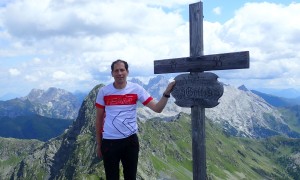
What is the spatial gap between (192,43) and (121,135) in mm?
4398

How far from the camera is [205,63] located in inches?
517

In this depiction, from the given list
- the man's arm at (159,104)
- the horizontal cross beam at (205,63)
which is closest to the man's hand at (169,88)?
the man's arm at (159,104)

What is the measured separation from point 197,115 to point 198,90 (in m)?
0.98

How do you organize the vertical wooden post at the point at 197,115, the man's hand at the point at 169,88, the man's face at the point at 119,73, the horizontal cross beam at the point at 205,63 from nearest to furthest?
1. the horizontal cross beam at the point at 205,63
2. the man's face at the point at 119,73
3. the man's hand at the point at 169,88
4. the vertical wooden post at the point at 197,115

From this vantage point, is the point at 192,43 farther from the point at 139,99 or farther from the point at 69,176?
the point at 69,176

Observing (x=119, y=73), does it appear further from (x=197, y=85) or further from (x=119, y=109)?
(x=197, y=85)

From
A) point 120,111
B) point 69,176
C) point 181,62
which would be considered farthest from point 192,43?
point 69,176

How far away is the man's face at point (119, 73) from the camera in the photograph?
12.6m

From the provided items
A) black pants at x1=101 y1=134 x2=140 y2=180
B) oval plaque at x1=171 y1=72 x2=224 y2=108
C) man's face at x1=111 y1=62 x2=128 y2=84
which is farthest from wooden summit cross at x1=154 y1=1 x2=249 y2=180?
black pants at x1=101 y1=134 x2=140 y2=180

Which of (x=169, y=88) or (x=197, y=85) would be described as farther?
(x=169, y=88)

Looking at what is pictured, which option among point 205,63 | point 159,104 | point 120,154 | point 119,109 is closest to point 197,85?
point 205,63

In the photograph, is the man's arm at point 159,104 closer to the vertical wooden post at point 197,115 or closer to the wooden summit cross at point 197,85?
the wooden summit cross at point 197,85

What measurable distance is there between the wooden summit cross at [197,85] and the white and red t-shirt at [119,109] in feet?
6.09

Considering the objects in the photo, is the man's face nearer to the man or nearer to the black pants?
the man
